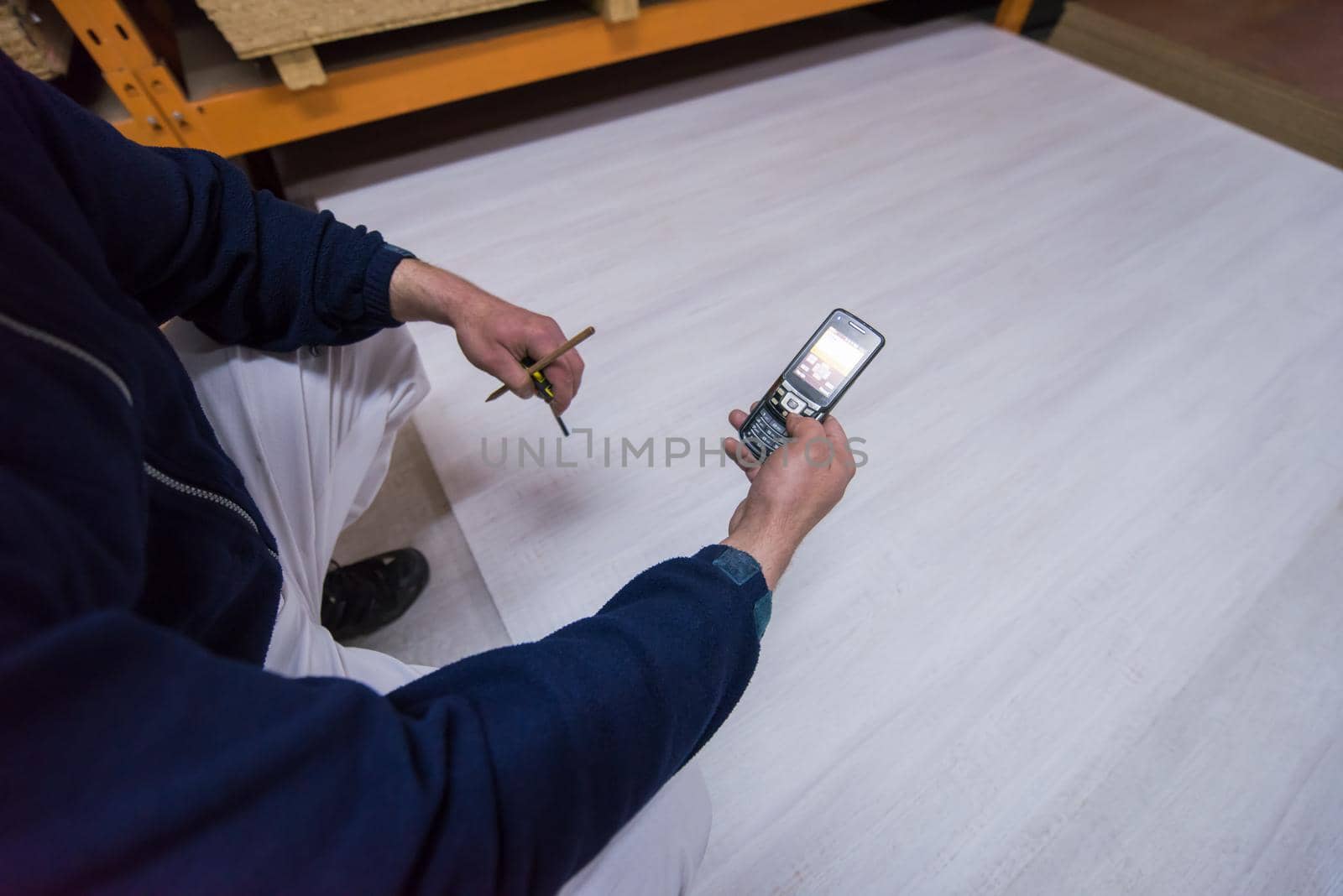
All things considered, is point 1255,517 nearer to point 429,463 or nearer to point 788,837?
point 788,837

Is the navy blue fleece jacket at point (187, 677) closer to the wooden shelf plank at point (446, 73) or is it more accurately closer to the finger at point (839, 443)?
the finger at point (839, 443)

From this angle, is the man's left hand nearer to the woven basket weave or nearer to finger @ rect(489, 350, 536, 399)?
finger @ rect(489, 350, 536, 399)

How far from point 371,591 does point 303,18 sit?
0.79 meters

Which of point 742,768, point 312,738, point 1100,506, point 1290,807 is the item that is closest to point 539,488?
point 742,768

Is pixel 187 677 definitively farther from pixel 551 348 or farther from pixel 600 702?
pixel 551 348

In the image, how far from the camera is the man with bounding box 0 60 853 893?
22 centimetres

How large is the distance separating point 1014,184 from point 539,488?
43.2 inches

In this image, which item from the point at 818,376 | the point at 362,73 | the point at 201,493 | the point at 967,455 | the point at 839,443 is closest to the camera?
the point at 201,493

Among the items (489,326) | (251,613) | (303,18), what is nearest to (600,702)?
(251,613)

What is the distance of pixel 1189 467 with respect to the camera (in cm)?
83

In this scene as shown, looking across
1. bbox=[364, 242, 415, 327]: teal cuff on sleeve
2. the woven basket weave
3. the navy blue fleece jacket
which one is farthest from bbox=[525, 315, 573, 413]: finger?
the woven basket weave

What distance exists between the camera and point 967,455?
83cm

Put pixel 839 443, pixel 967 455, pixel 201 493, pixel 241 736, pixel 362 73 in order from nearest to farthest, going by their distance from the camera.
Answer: pixel 241 736, pixel 201 493, pixel 839 443, pixel 967 455, pixel 362 73

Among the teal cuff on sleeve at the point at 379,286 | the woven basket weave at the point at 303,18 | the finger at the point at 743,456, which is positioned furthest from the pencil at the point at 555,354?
the woven basket weave at the point at 303,18
